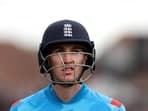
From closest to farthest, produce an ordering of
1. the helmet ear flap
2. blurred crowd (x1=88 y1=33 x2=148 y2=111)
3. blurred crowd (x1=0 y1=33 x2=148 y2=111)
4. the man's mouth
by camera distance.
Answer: the man's mouth, the helmet ear flap, blurred crowd (x1=0 y1=33 x2=148 y2=111), blurred crowd (x1=88 y1=33 x2=148 y2=111)

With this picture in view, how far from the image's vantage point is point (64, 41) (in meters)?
7.67

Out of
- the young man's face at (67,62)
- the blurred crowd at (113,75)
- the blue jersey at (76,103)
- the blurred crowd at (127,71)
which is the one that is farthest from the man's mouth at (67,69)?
the blurred crowd at (127,71)

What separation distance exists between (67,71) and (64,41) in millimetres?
223

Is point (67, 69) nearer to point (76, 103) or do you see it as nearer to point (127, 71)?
point (76, 103)

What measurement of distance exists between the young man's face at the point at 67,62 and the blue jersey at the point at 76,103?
0.25 meters

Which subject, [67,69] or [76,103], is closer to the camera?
[67,69]

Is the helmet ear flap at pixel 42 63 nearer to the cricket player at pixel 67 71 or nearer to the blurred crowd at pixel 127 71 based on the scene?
the cricket player at pixel 67 71

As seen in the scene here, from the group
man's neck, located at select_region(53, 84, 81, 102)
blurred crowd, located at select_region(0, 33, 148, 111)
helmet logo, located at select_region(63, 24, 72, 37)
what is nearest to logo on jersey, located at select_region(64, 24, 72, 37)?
helmet logo, located at select_region(63, 24, 72, 37)

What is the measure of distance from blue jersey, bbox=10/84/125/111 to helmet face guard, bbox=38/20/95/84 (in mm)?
171

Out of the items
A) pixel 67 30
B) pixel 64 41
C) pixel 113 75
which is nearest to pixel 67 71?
pixel 64 41

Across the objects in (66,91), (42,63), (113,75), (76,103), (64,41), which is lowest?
(113,75)

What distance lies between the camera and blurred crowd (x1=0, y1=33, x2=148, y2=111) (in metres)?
18.2

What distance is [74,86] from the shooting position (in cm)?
777

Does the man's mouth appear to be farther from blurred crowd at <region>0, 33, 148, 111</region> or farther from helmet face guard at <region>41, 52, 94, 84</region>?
blurred crowd at <region>0, 33, 148, 111</region>
